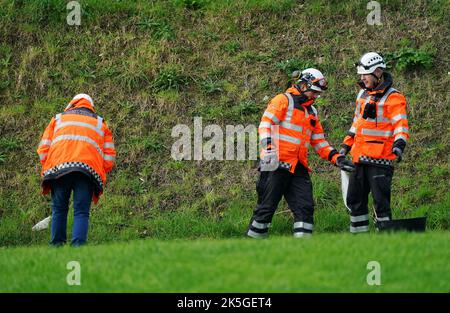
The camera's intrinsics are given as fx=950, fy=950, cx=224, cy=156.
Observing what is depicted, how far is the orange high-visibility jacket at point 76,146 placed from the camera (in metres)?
12.1

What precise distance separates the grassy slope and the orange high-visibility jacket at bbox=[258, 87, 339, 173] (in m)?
2.63

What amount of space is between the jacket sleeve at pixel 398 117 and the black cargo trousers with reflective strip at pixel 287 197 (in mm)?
1348

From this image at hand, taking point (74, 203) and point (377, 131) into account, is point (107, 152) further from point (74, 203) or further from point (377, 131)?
point (377, 131)

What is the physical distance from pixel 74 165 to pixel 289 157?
2883 millimetres

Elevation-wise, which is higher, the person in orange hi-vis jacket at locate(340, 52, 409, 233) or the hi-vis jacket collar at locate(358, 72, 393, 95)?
the hi-vis jacket collar at locate(358, 72, 393, 95)

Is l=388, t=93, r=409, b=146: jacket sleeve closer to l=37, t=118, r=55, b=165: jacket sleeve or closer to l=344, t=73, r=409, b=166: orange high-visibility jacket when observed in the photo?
→ l=344, t=73, r=409, b=166: orange high-visibility jacket

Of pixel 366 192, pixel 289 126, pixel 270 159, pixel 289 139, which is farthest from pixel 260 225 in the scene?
pixel 366 192

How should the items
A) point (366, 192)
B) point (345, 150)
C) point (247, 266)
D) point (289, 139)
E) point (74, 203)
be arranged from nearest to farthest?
point (247, 266)
point (74, 203)
point (289, 139)
point (366, 192)
point (345, 150)

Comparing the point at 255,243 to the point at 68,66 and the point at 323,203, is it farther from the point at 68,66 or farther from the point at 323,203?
the point at 68,66

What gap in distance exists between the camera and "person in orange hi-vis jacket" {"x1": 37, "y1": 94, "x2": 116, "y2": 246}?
39.7 ft

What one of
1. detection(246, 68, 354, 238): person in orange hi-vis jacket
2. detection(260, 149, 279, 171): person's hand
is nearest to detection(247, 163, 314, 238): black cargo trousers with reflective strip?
detection(246, 68, 354, 238): person in orange hi-vis jacket

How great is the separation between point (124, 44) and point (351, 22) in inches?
177

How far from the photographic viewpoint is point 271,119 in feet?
41.9

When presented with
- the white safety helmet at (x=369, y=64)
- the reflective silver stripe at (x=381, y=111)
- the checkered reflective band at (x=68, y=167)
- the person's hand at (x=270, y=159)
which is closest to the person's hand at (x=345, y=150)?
the reflective silver stripe at (x=381, y=111)
